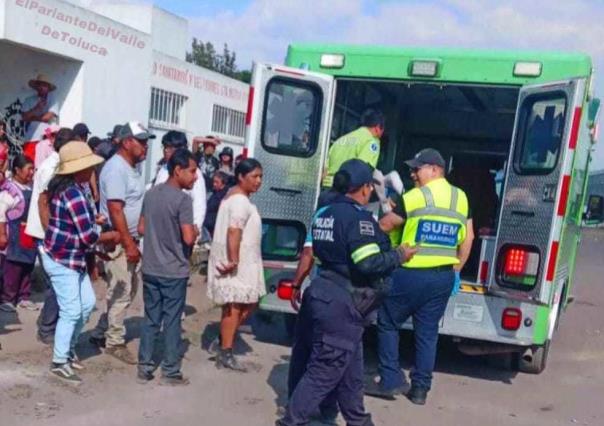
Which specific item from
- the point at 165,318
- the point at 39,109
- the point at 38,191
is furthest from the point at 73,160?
the point at 39,109

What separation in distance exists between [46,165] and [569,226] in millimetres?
4665

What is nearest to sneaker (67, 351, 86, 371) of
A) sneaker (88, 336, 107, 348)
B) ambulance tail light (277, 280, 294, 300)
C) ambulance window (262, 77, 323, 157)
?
sneaker (88, 336, 107, 348)

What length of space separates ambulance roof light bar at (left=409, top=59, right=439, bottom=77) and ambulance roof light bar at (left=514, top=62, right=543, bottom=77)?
0.67 meters

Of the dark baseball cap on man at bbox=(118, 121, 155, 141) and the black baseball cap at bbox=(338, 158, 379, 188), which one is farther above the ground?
the dark baseball cap on man at bbox=(118, 121, 155, 141)

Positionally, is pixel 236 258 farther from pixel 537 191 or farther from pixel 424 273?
pixel 537 191

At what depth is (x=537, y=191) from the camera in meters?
6.66

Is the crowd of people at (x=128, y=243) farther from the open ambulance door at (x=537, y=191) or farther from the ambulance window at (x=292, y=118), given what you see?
the open ambulance door at (x=537, y=191)

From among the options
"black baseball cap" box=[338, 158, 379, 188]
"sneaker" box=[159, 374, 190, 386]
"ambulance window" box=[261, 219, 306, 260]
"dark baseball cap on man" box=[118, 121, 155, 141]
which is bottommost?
"sneaker" box=[159, 374, 190, 386]

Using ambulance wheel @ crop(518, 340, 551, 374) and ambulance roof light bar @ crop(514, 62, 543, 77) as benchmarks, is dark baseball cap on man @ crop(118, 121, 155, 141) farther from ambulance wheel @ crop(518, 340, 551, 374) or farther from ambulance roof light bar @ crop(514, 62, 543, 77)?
ambulance wheel @ crop(518, 340, 551, 374)

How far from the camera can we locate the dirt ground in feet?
18.1

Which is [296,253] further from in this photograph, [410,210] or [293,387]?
[293,387]

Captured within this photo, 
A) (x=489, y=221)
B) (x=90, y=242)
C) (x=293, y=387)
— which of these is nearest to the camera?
(x=293, y=387)

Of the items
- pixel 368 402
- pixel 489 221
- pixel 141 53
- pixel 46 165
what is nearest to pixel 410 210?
pixel 368 402

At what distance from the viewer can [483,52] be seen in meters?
7.14
